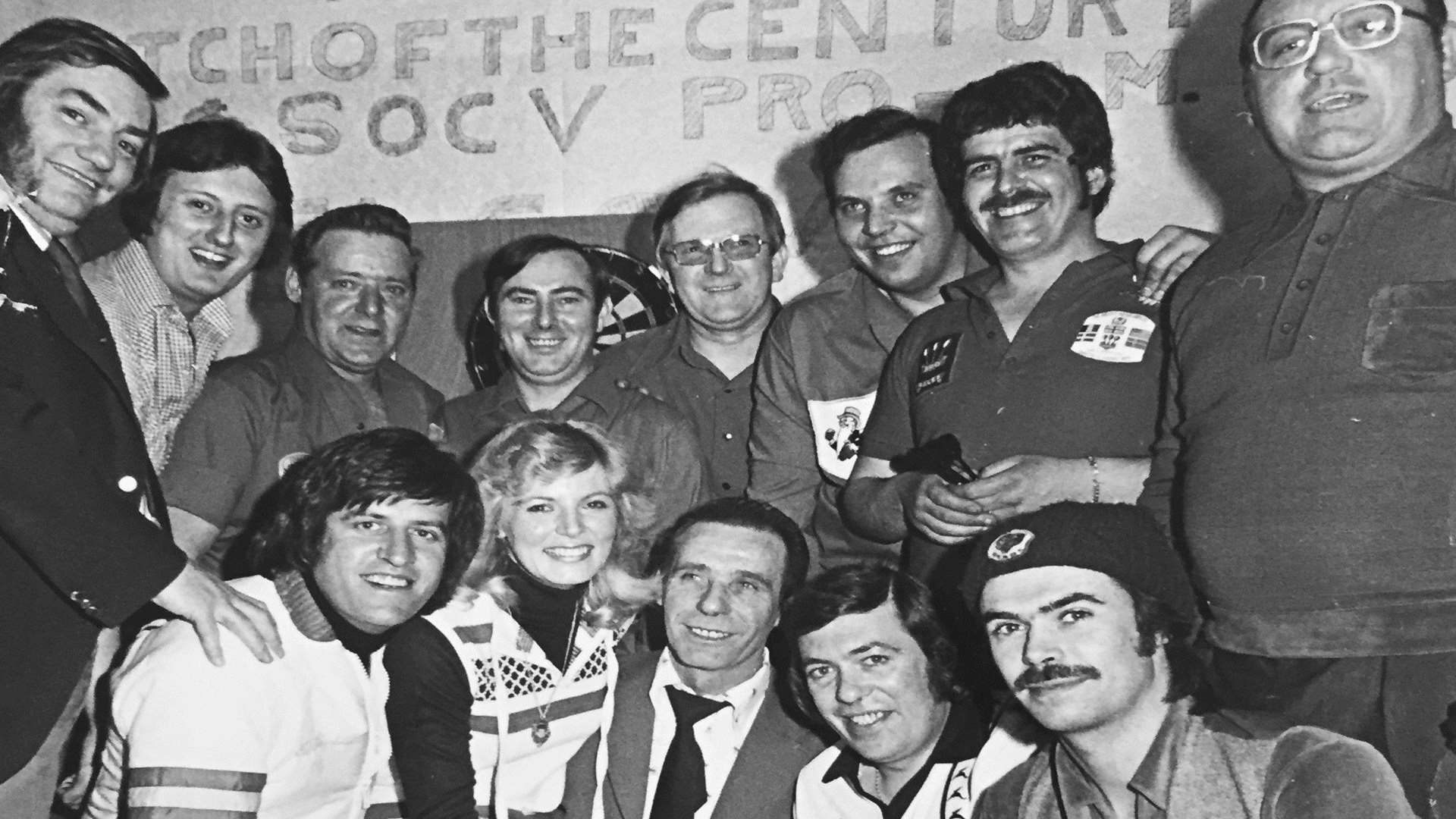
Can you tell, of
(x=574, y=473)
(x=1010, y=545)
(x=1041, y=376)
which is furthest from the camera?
(x=574, y=473)

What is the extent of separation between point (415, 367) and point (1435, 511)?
353 centimetres

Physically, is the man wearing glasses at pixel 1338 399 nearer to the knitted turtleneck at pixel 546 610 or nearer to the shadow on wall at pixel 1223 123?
the knitted turtleneck at pixel 546 610

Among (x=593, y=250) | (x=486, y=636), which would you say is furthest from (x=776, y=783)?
(x=593, y=250)

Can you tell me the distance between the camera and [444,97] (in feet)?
16.8

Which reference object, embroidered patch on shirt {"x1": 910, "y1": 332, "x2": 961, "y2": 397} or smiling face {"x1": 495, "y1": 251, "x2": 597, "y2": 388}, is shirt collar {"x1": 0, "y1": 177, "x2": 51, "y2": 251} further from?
embroidered patch on shirt {"x1": 910, "y1": 332, "x2": 961, "y2": 397}

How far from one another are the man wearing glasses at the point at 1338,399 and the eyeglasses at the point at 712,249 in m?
1.45

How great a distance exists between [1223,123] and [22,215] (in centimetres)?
326

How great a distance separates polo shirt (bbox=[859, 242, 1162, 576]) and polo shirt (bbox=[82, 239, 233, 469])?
174 centimetres

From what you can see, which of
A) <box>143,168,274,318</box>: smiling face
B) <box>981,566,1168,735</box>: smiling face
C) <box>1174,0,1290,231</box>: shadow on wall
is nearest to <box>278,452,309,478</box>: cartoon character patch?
<box>143,168,274,318</box>: smiling face

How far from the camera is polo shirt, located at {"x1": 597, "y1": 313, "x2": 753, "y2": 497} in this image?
3.92 metres

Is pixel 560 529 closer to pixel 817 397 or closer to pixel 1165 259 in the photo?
pixel 817 397

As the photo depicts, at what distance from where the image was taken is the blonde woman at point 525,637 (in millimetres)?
3105

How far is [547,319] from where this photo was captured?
3842 millimetres

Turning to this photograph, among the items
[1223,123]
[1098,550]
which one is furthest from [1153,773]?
[1223,123]
